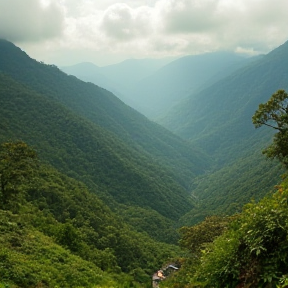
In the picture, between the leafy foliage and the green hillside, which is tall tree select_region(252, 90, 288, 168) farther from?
the green hillside

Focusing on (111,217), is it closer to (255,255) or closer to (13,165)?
(13,165)

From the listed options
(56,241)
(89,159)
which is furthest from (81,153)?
(56,241)

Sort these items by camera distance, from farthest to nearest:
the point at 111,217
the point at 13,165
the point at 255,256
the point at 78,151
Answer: the point at 78,151 → the point at 111,217 → the point at 13,165 → the point at 255,256

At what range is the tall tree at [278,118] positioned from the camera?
26.7 m

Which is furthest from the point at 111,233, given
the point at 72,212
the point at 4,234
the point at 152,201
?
the point at 152,201

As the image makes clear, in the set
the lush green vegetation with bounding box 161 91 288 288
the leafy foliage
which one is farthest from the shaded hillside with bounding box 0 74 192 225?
the leafy foliage

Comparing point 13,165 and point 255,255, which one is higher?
point 13,165

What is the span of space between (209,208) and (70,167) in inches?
2902

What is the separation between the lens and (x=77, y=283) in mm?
21719

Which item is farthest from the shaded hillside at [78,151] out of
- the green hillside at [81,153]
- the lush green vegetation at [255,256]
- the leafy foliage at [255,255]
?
the leafy foliage at [255,255]

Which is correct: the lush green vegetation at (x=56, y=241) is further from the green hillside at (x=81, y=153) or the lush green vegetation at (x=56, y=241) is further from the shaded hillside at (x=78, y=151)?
the shaded hillside at (x=78, y=151)

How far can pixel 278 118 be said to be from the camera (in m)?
27.1

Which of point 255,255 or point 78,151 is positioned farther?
point 78,151

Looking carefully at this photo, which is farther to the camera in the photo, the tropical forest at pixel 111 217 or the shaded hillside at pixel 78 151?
the shaded hillside at pixel 78 151
